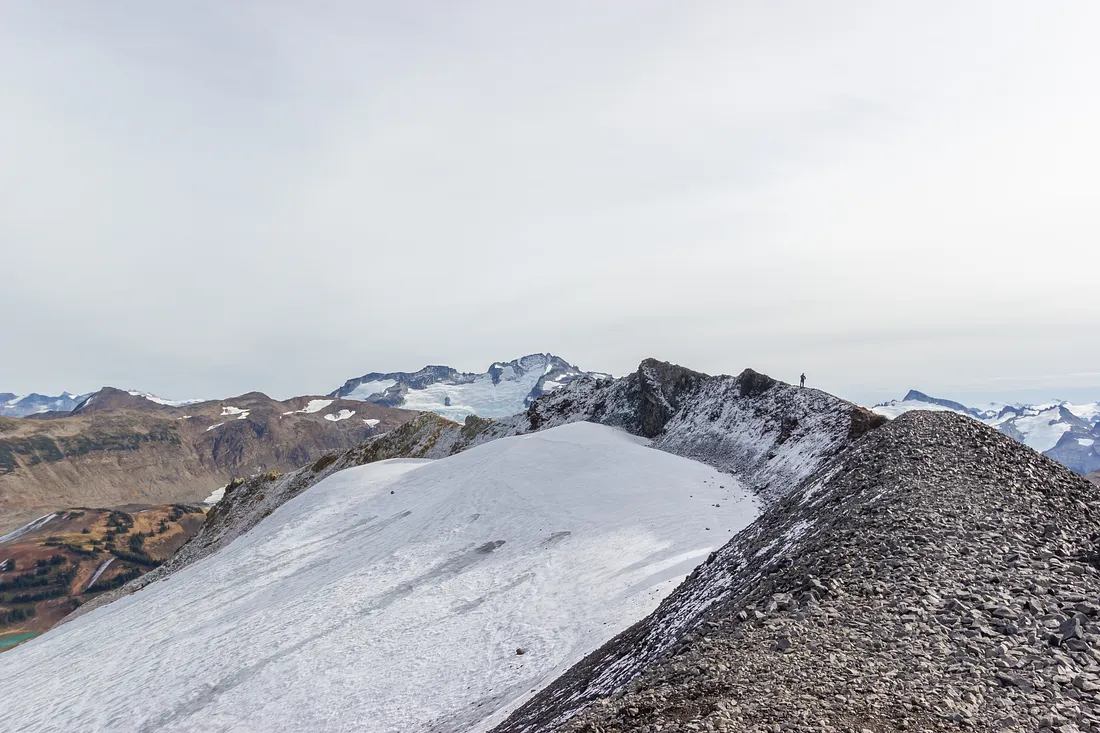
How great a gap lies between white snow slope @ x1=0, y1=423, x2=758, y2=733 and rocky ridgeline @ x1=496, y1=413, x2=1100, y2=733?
5.38 m

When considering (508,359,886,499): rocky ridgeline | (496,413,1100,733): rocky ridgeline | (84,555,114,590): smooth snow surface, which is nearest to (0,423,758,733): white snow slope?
(508,359,886,499): rocky ridgeline

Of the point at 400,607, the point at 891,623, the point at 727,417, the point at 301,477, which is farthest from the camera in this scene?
the point at 301,477

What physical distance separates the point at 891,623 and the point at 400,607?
20.2 m

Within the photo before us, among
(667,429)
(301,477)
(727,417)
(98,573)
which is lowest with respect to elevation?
(98,573)

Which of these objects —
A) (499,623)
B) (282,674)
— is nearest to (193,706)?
(282,674)

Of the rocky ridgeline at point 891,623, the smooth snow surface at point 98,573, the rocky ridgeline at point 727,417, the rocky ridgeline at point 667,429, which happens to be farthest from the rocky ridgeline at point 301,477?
the smooth snow surface at point 98,573

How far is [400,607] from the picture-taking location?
2458 cm

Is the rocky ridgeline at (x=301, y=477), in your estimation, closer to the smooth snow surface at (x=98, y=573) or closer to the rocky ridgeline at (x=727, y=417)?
the rocky ridgeline at (x=727, y=417)

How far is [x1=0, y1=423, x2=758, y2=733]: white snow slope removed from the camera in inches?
745

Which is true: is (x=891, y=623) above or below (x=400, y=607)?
above

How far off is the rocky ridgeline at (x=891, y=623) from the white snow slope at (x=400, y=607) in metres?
5.38

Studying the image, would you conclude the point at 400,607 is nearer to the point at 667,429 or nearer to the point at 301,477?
the point at 667,429

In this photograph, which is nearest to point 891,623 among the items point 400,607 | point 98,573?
point 400,607

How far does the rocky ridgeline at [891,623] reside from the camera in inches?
312
